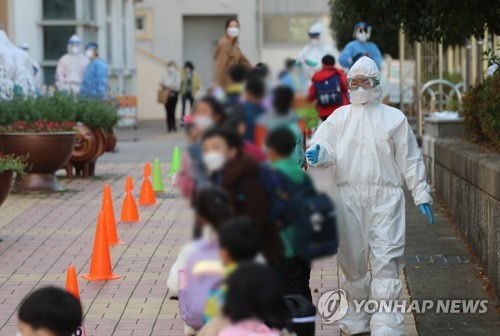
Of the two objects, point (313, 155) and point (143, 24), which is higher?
point (143, 24)

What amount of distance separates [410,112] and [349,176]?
15542mm

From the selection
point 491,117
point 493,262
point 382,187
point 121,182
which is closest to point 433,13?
point 491,117

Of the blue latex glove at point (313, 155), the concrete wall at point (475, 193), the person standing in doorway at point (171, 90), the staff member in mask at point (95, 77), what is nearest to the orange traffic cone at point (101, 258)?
the blue latex glove at point (313, 155)

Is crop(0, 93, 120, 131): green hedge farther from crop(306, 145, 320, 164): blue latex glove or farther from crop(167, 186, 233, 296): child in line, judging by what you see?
crop(167, 186, 233, 296): child in line

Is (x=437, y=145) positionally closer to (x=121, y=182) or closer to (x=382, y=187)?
(x=121, y=182)

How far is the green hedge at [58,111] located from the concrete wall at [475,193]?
565 cm

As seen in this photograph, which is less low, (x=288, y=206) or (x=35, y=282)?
(x=288, y=206)

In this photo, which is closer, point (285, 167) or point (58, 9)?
point (285, 167)

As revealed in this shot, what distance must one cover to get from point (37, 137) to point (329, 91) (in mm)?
3794

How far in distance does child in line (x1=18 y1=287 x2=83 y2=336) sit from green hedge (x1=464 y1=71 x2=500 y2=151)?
20.0 ft

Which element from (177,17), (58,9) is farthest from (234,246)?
(177,17)

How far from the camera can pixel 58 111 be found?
672 inches

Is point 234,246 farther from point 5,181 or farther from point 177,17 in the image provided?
point 177,17

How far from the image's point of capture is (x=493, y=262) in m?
8.85
